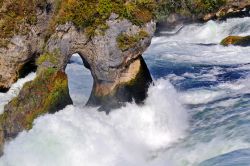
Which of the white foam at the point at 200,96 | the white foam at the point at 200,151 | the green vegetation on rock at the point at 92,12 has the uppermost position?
the green vegetation on rock at the point at 92,12

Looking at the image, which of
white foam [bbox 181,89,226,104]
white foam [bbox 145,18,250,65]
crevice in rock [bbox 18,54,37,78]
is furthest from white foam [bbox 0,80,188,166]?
white foam [bbox 145,18,250,65]

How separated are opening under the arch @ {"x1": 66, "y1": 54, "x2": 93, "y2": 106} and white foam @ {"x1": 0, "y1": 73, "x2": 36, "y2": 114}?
8.53 feet

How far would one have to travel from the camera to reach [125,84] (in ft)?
70.2

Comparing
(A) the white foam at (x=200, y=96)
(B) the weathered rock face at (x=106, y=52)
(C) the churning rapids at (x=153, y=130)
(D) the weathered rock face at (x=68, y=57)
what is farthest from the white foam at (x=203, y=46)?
(D) the weathered rock face at (x=68, y=57)

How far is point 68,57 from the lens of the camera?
20922 millimetres

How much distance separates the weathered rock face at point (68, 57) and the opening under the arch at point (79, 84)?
160 cm

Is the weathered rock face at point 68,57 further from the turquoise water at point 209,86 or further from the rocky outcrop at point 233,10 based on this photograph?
the rocky outcrop at point 233,10

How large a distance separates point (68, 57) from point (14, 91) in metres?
2.52

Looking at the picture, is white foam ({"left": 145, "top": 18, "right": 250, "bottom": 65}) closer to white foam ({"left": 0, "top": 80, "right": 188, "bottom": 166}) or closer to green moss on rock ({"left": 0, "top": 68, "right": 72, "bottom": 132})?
white foam ({"left": 0, "top": 80, "right": 188, "bottom": 166})

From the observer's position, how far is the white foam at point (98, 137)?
17.3m

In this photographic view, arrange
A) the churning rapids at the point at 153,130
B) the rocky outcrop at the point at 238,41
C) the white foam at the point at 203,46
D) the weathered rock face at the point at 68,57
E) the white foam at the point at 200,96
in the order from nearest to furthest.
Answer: the churning rapids at the point at 153,130, the weathered rock face at the point at 68,57, the white foam at the point at 200,96, the white foam at the point at 203,46, the rocky outcrop at the point at 238,41

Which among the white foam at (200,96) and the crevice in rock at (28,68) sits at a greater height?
the crevice in rock at (28,68)

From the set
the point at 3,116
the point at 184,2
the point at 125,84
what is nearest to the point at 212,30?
the point at 184,2

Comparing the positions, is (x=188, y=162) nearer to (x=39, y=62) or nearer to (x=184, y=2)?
(x=39, y=62)
